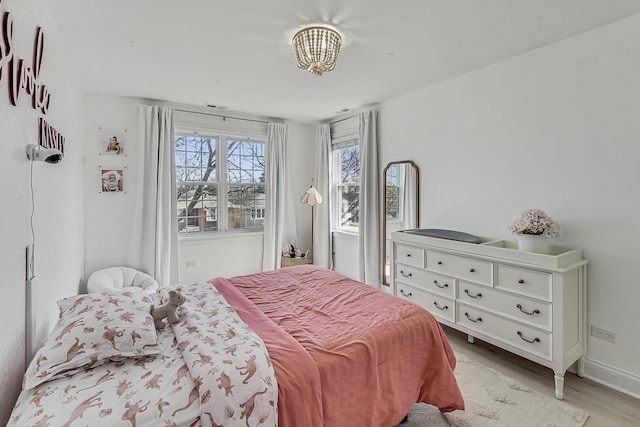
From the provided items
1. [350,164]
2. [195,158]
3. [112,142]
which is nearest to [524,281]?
[350,164]

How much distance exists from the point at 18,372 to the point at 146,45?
2313mm

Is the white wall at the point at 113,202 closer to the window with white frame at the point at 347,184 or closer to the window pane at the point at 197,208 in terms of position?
the window pane at the point at 197,208

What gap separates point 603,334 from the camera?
2250 millimetres

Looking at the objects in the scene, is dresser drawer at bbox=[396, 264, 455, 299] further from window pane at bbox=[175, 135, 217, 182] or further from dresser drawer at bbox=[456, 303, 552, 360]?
window pane at bbox=[175, 135, 217, 182]

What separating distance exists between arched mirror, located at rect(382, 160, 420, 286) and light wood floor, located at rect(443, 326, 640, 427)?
140 centimetres

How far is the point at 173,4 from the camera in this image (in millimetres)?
1925

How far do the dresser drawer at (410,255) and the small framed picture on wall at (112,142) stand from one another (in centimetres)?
346

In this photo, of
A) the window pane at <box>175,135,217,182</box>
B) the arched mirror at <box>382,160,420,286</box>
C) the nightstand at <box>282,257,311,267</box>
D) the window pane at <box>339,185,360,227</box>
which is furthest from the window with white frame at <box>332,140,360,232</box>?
the window pane at <box>175,135,217,182</box>

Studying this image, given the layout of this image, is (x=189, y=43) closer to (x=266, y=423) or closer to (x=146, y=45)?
(x=146, y=45)

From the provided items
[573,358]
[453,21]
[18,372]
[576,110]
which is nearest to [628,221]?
[576,110]

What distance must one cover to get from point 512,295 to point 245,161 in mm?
3829

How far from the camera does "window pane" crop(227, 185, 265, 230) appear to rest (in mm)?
4656

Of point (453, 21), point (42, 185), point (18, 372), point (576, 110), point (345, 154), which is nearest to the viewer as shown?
point (18, 372)

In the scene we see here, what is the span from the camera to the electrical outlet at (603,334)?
2.21 m
